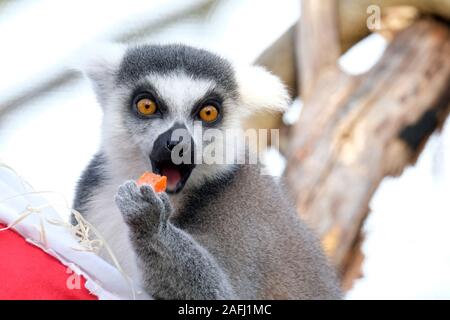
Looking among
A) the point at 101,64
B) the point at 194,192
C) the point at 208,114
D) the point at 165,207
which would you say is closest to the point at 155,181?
the point at 165,207

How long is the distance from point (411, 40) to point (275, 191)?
1738 mm

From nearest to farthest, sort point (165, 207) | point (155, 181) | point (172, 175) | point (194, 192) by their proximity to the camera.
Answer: point (165, 207) → point (155, 181) → point (172, 175) → point (194, 192)

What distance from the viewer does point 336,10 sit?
3.88 m

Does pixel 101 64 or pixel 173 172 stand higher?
pixel 101 64

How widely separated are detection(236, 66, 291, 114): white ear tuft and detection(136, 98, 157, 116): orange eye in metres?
0.37

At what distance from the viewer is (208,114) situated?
237 cm

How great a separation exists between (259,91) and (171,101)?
431mm

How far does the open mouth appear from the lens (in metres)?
2.14

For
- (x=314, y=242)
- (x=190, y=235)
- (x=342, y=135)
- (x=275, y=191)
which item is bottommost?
(x=342, y=135)

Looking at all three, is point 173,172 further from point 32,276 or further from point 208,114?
point 32,276

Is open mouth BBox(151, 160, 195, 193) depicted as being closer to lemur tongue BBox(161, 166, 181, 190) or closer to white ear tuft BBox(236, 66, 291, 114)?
lemur tongue BBox(161, 166, 181, 190)

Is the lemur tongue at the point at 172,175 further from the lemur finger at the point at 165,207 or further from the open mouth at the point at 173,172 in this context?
the lemur finger at the point at 165,207
